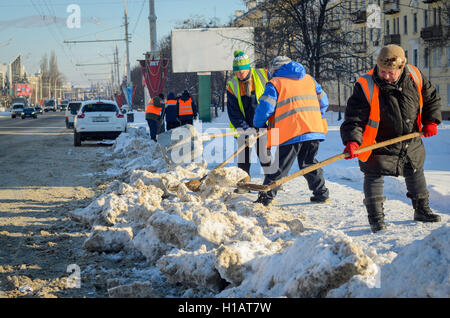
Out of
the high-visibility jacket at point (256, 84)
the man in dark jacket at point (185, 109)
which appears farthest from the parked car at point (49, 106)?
the high-visibility jacket at point (256, 84)

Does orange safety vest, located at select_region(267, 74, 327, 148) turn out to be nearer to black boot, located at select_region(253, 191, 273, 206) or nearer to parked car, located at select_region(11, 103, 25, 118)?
black boot, located at select_region(253, 191, 273, 206)

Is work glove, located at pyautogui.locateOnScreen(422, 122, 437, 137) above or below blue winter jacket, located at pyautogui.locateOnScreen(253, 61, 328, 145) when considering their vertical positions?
below

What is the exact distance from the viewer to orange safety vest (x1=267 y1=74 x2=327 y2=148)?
266 inches

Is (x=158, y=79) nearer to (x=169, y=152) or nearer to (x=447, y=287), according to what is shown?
(x=169, y=152)

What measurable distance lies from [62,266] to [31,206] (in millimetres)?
3194

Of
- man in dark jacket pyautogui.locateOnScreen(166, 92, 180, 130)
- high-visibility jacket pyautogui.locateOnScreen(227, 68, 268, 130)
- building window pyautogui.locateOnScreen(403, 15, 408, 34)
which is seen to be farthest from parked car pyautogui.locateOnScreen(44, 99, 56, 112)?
high-visibility jacket pyautogui.locateOnScreen(227, 68, 268, 130)

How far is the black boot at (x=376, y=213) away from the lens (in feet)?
18.6

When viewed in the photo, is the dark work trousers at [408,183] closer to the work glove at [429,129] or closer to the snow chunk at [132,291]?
the work glove at [429,129]

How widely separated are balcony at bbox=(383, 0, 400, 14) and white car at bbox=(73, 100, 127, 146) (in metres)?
32.4

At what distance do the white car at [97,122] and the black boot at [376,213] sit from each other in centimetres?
1526

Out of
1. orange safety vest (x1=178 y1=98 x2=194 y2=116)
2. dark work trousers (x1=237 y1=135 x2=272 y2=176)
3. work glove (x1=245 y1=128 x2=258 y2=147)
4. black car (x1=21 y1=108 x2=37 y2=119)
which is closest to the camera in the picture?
dark work trousers (x1=237 y1=135 x2=272 y2=176)

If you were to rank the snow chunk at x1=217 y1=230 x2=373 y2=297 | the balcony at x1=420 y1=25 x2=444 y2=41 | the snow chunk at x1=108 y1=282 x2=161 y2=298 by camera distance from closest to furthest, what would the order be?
the snow chunk at x1=217 y1=230 x2=373 y2=297 < the snow chunk at x1=108 y1=282 x2=161 y2=298 < the balcony at x1=420 y1=25 x2=444 y2=41

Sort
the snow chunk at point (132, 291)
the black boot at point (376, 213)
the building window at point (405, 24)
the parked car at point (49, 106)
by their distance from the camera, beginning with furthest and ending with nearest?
the parked car at point (49, 106), the building window at point (405, 24), the black boot at point (376, 213), the snow chunk at point (132, 291)

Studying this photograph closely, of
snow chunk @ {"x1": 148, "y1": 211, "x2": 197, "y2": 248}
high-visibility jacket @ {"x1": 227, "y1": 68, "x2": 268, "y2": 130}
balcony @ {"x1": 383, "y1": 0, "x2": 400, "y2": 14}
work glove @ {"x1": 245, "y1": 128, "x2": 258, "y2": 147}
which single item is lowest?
snow chunk @ {"x1": 148, "y1": 211, "x2": 197, "y2": 248}
